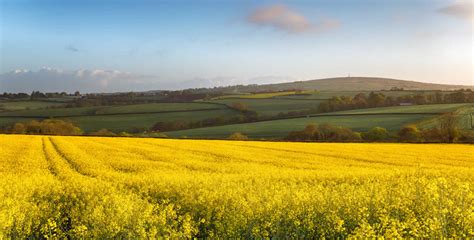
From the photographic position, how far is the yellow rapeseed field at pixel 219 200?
8531mm

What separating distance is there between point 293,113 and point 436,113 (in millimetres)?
28273

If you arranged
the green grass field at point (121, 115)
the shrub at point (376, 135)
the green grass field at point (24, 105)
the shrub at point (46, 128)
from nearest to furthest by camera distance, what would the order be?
the shrub at point (376, 135) < the shrub at point (46, 128) < the green grass field at point (121, 115) < the green grass field at point (24, 105)

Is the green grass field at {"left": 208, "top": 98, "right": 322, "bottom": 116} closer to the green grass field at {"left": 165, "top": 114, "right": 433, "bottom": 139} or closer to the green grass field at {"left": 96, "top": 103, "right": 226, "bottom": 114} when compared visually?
the green grass field at {"left": 96, "top": 103, "right": 226, "bottom": 114}

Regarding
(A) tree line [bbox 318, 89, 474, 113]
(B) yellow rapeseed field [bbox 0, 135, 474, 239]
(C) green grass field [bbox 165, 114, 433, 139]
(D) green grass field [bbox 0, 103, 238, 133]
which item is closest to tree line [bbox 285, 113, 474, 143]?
(C) green grass field [bbox 165, 114, 433, 139]

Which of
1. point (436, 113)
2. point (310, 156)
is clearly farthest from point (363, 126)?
point (310, 156)

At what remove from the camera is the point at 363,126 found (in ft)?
221

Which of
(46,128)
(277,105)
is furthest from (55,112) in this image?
→ (277,105)

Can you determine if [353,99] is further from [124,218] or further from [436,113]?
[124,218]

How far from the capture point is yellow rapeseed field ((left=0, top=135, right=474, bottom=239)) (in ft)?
→ 28.0

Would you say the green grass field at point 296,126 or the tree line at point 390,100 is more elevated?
the tree line at point 390,100

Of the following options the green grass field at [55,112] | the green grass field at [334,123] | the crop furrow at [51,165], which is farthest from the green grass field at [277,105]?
the crop furrow at [51,165]

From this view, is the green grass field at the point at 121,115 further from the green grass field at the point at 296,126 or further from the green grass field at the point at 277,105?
the green grass field at the point at 296,126

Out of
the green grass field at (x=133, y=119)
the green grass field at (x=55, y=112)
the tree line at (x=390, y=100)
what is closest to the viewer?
the green grass field at (x=133, y=119)

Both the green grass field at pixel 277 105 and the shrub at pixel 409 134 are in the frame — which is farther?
the green grass field at pixel 277 105
